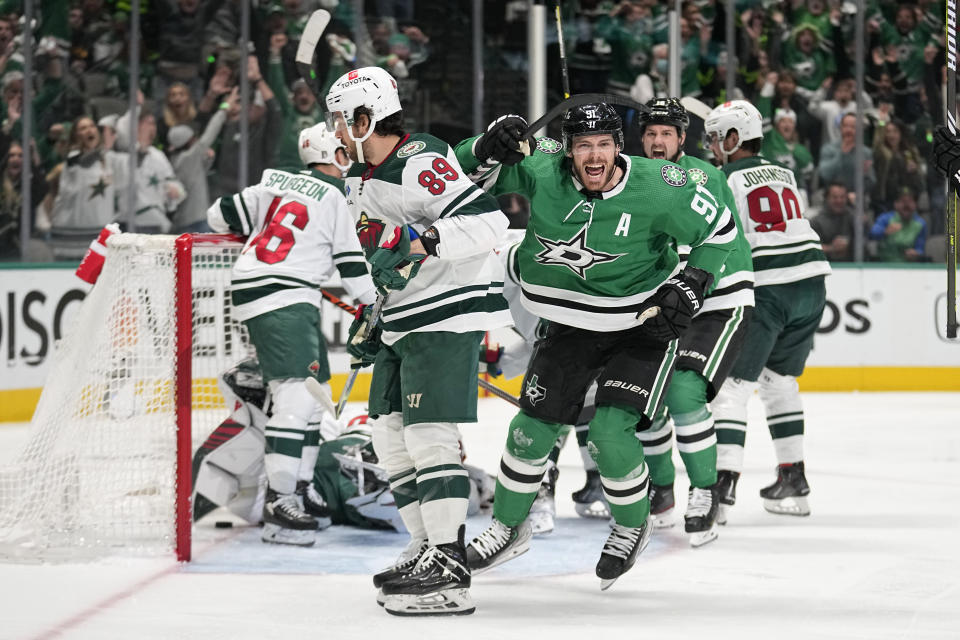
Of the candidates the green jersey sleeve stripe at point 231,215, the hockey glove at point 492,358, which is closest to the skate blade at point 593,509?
the hockey glove at point 492,358

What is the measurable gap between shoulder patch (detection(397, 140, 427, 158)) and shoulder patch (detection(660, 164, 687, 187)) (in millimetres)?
576

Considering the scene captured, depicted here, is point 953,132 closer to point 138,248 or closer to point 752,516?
point 752,516

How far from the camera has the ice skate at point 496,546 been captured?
3.29 m

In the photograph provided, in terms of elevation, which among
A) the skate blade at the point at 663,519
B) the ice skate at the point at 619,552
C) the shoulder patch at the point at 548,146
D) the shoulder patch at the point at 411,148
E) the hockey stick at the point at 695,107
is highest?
the hockey stick at the point at 695,107

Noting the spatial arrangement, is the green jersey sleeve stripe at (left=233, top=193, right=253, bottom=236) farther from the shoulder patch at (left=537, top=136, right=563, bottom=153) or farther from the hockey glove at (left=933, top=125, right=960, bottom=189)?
the hockey glove at (left=933, top=125, right=960, bottom=189)

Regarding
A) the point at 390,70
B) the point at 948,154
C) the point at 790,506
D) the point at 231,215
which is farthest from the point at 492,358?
the point at 390,70

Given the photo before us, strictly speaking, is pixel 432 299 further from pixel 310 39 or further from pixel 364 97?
pixel 310 39

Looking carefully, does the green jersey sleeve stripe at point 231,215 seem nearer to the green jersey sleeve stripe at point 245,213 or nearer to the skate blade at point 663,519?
the green jersey sleeve stripe at point 245,213

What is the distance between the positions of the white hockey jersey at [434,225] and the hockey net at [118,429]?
84cm

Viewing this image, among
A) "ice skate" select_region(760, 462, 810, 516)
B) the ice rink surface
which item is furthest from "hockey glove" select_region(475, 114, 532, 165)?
"ice skate" select_region(760, 462, 810, 516)

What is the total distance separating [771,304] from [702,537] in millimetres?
905

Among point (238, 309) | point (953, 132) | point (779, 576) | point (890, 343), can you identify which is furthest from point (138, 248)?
point (890, 343)

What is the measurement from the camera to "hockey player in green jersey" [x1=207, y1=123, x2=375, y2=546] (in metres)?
3.97

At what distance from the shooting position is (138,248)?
12.2 feet
